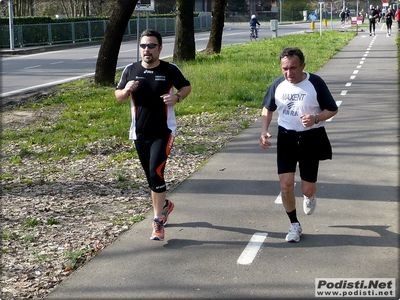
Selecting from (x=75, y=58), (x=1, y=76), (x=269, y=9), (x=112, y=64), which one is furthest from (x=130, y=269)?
(x=269, y=9)

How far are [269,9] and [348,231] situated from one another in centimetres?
10048

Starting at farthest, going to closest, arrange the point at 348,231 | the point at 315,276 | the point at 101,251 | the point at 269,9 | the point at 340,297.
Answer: the point at 269,9 < the point at 348,231 < the point at 101,251 < the point at 315,276 < the point at 340,297

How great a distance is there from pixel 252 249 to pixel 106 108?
370 inches

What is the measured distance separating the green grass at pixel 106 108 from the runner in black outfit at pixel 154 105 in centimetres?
246

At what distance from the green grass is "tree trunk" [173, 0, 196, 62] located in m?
A: 0.81

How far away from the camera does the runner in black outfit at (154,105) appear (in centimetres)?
638

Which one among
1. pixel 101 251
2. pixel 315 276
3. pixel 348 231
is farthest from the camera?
pixel 348 231

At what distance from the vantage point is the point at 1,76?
23906mm

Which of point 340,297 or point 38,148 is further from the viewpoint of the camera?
point 38,148

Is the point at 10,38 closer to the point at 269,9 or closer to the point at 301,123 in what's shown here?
the point at 301,123

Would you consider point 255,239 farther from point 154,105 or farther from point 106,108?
point 106,108

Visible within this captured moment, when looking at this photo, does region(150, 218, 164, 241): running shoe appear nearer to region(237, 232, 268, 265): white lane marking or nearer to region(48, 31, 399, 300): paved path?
region(48, 31, 399, 300): paved path

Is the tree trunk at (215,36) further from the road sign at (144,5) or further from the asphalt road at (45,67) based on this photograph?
the road sign at (144,5)

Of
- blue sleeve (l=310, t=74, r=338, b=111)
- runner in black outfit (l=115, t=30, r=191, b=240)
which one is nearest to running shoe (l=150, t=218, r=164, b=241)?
runner in black outfit (l=115, t=30, r=191, b=240)
